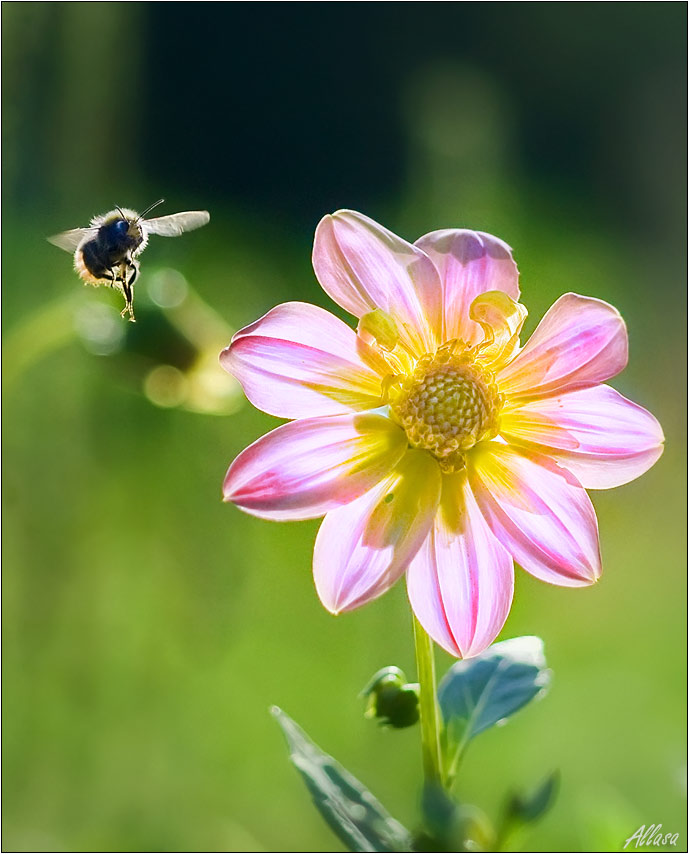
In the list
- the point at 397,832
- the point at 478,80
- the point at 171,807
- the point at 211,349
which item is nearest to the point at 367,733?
the point at 171,807

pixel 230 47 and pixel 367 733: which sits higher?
pixel 230 47

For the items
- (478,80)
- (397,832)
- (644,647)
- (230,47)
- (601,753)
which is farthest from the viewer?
(230,47)

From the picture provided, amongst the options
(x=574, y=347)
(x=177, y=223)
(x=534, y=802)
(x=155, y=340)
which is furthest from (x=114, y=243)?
(x=534, y=802)

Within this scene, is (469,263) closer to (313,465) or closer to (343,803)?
(313,465)

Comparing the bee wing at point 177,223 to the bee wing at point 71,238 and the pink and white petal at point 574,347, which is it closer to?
the bee wing at point 71,238

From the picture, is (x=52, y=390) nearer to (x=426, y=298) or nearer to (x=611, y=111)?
(x=426, y=298)

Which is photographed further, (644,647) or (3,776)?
(644,647)

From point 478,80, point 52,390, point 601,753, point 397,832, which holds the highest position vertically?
point 478,80

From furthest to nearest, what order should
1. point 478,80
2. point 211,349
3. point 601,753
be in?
point 478,80
point 601,753
point 211,349
